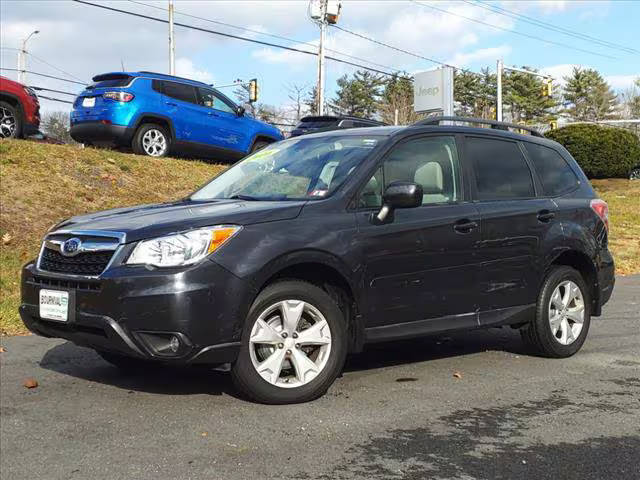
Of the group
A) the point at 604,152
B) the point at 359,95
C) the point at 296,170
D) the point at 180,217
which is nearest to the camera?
the point at 180,217

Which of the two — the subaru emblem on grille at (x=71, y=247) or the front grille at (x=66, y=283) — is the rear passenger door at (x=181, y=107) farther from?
the subaru emblem on grille at (x=71, y=247)

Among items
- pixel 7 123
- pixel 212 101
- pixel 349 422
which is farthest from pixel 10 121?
pixel 349 422

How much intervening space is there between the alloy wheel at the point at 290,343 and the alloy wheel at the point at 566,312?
2257 mm

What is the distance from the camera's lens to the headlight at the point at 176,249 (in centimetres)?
437

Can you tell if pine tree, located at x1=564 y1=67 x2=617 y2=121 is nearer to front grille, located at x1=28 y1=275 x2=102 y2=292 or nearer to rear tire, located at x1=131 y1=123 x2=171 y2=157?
rear tire, located at x1=131 y1=123 x2=171 y2=157

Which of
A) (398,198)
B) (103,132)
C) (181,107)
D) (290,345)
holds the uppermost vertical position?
(181,107)

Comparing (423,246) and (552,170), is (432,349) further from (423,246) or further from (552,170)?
(552,170)

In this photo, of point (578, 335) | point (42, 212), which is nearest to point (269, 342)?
point (578, 335)

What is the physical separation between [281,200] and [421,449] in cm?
191

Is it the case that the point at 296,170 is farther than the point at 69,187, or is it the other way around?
the point at 69,187

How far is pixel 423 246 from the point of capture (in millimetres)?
5242

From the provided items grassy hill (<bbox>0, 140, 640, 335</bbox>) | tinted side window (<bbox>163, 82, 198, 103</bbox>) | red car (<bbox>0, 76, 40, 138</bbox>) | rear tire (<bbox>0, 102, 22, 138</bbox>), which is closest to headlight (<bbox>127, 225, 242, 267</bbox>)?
grassy hill (<bbox>0, 140, 640, 335</bbox>)

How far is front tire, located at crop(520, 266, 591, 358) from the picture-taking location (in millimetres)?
6066

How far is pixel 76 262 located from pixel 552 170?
3959 mm
